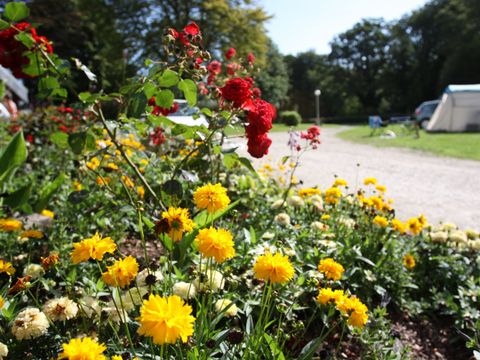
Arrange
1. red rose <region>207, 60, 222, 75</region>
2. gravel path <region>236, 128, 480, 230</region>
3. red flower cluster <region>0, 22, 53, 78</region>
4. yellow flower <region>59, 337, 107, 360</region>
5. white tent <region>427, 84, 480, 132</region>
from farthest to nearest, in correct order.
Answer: white tent <region>427, 84, 480, 132</region>
gravel path <region>236, 128, 480, 230</region>
red rose <region>207, 60, 222, 75</region>
red flower cluster <region>0, 22, 53, 78</region>
yellow flower <region>59, 337, 107, 360</region>

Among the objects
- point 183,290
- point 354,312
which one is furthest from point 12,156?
point 354,312

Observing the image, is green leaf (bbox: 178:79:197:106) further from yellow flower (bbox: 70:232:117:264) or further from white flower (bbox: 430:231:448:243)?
white flower (bbox: 430:231:448:243)

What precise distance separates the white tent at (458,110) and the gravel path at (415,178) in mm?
8370

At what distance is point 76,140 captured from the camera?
1.74 m

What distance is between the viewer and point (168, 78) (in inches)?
62.4

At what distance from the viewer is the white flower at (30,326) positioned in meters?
1.17

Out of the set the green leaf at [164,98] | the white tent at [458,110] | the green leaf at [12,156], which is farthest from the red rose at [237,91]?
the white tent at [458,110]

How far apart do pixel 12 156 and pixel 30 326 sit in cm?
145

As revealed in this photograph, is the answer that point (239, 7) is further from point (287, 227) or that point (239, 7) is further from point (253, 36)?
point (287, 227)

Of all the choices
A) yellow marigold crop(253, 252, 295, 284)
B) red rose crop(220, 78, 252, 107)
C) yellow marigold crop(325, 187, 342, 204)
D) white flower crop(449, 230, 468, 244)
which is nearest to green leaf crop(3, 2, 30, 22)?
red rose crop(220, 78, 252, 107)

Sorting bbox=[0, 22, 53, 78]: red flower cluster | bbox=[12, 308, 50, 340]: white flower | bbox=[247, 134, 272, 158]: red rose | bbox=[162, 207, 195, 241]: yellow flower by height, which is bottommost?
bbox=[12, 308, 50, 340]: white flower

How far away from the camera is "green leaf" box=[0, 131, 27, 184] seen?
227cm

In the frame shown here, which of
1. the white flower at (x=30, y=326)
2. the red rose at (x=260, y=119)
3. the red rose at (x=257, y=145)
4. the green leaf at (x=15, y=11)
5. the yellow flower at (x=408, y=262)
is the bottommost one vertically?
the yellow flower at (x=408, y=262)

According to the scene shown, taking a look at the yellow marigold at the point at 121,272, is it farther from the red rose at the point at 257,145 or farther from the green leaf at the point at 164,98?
the green leaf at the point at 164,98
